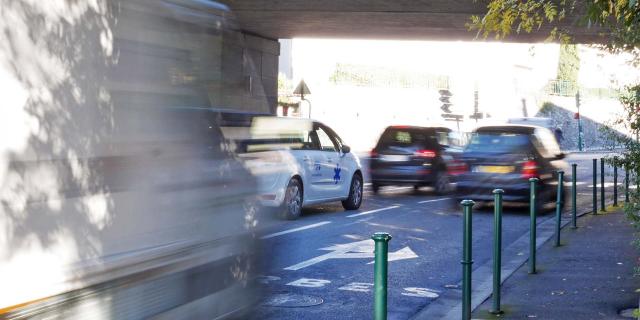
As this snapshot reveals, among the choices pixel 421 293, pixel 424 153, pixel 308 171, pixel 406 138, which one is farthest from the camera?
pixel 406 138

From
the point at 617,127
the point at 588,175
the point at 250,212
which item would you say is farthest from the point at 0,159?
the point at 588,175

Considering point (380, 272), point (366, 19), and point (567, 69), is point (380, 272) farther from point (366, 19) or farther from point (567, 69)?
point (567, 69)

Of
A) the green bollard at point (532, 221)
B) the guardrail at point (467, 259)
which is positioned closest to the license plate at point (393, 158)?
the guardrail at point (467, 259)

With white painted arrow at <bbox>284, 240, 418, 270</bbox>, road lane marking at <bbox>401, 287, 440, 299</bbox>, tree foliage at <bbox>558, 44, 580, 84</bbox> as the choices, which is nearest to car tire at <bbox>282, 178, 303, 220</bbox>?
white painted arrow at <bbox>284, 240, 418, 270</bbox>

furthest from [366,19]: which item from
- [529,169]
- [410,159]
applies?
[529,169]

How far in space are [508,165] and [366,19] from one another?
796 centimetres

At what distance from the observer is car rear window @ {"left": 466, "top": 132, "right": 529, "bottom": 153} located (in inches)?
644

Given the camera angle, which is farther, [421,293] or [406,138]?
[406,138]

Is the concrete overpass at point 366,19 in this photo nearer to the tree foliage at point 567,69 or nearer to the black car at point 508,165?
the black car at point 508,165

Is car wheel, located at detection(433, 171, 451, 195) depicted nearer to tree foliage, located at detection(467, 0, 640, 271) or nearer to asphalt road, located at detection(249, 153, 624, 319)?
asphalt road, located at detection(249, 153, 624, 319)

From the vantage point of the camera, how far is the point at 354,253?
11.4 meters

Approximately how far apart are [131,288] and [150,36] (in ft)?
3.87

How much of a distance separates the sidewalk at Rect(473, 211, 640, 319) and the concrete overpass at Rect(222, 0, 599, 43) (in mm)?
8790

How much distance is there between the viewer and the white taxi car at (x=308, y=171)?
14117mm
